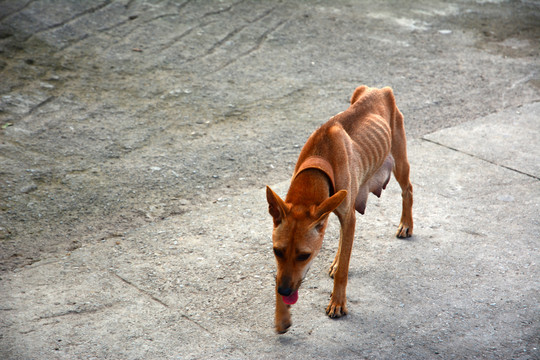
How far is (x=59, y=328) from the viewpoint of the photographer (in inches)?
154

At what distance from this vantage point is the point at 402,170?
16.4 feet

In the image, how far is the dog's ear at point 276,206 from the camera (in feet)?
11.8

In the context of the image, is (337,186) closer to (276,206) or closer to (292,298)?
(276,206)

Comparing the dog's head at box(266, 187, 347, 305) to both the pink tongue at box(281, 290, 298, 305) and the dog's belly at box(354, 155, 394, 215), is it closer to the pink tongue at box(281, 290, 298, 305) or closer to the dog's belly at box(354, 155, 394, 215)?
the pink tongue at box(281, 290, 298, 305)

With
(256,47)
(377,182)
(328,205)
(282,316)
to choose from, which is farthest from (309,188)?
(256,47)

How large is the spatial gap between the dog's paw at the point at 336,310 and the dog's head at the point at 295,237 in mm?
602

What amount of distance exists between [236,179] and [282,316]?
2.21m

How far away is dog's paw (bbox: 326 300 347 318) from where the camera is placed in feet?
13.5

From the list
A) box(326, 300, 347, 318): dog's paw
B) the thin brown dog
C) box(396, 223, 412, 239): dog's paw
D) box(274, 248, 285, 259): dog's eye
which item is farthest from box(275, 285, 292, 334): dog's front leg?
box(396, 223, 412, 239): dog's paw

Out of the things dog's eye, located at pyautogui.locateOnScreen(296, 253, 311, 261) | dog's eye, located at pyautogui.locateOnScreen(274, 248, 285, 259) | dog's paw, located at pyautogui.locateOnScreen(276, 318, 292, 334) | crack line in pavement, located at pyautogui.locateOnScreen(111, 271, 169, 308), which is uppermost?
dog's eye, located at pyautogui.locateOnScreen(274, 248, 285, 259)

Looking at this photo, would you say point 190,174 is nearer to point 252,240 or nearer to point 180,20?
point 252,240

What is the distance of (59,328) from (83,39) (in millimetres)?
5593

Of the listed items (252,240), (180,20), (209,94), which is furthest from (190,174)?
(180,20)

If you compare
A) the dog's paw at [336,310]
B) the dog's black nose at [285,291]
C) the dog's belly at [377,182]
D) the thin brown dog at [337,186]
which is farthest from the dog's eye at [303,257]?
the dog's belly at [377,182]
